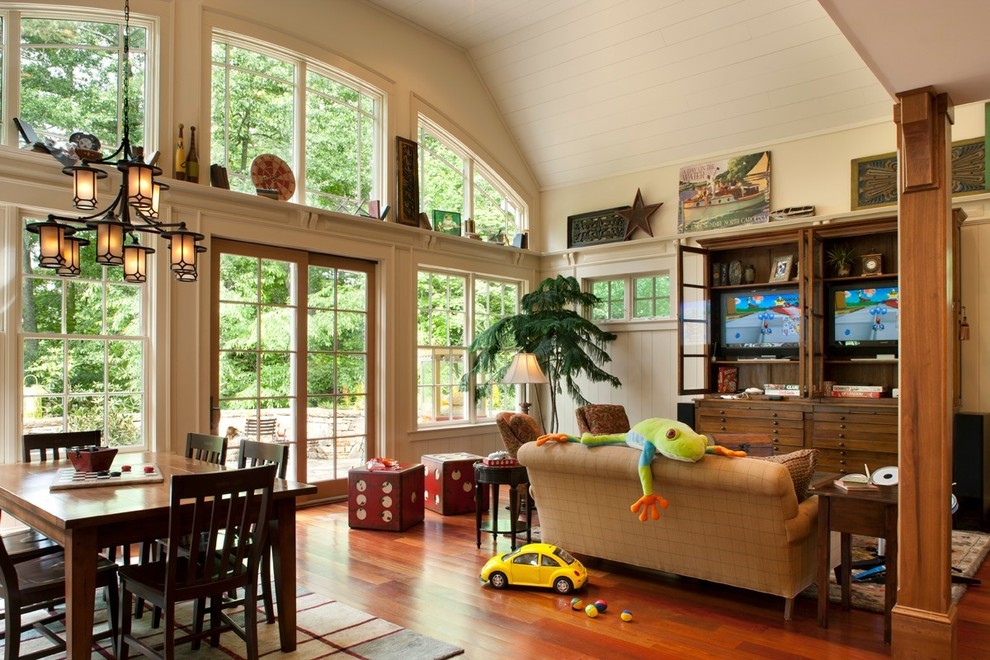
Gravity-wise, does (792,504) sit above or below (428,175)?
below

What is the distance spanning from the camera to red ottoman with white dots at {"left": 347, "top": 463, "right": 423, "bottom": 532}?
545 centimetres

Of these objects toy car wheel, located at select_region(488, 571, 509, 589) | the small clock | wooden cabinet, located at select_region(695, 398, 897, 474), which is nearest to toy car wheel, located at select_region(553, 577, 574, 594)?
toy car wheel, located at select_region(488, 571, 509, 589)

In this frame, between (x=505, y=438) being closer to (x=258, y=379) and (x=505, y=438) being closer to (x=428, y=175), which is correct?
(x=258, y=379)

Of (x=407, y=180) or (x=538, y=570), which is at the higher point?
(x=407, y=180)

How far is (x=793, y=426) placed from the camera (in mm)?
6199

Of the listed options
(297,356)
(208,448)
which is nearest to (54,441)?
(208,448)

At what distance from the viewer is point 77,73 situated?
5043mm

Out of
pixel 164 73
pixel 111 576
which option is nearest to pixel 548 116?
pixel 164 73

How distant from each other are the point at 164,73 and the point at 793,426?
5887 mm

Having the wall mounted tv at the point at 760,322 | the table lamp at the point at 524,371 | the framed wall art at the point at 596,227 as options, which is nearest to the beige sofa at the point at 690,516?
the table lamp at the point at 524,371

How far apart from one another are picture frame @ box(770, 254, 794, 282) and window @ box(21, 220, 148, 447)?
5560 mm

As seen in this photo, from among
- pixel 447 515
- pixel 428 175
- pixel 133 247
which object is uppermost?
pixel 428 175

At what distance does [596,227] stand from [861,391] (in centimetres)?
338

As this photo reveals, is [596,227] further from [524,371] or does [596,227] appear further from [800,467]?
[800,467]
